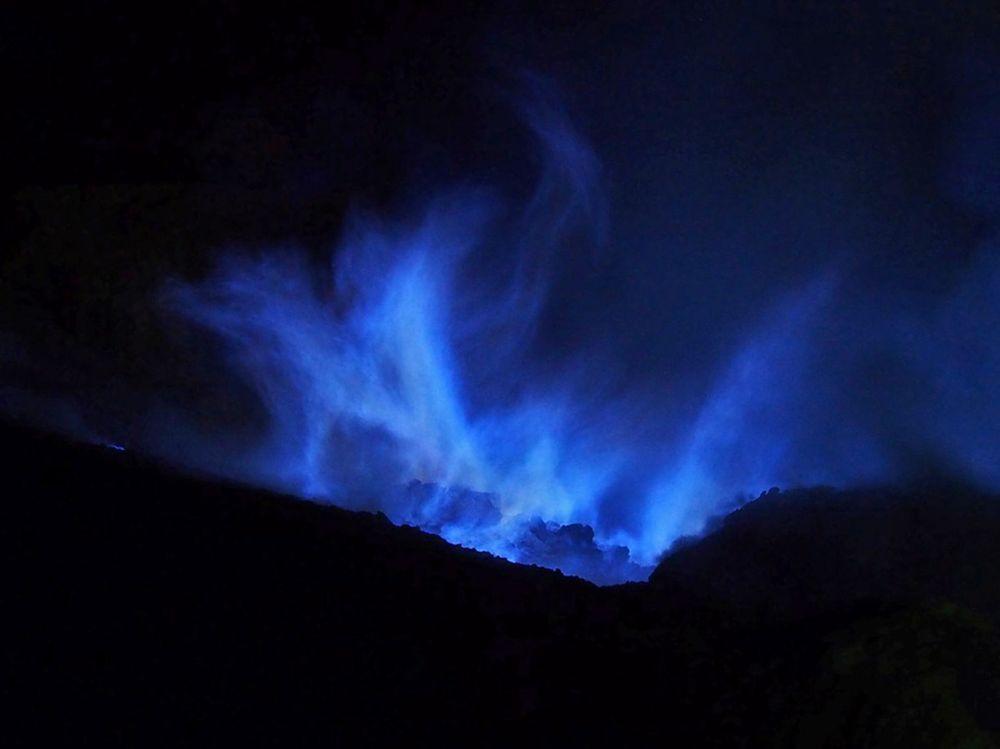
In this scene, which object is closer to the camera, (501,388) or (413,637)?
(413,637)

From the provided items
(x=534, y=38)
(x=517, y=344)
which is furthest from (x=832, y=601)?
(x=534, y=38)

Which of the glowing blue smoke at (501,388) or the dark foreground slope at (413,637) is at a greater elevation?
the glowing blue smoke at (501,388)

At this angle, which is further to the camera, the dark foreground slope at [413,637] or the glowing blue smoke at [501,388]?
the glowing blue smoke at [501,388]

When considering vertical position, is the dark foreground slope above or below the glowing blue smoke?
below

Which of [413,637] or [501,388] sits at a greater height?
[501,388]

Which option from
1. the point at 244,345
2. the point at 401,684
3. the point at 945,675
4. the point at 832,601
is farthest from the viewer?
the point at 244,345

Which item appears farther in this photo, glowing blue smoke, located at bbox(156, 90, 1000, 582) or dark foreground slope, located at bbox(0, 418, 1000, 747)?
glowing blue smoke, located at bbox(156, 90, 1000, 582)

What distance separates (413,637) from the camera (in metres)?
5.80

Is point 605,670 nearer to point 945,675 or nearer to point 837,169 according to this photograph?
point 945,675

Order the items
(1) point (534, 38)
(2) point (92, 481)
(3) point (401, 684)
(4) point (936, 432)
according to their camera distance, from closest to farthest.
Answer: (3) point (401, 684) < (2) point (92, 481) < (4) point (936, 432) < (1) point (534, 38)

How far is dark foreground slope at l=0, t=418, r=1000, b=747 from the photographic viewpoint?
502 centimetres

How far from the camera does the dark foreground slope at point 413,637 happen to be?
5016mm

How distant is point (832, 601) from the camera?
6.27m

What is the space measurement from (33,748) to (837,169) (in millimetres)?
11707
